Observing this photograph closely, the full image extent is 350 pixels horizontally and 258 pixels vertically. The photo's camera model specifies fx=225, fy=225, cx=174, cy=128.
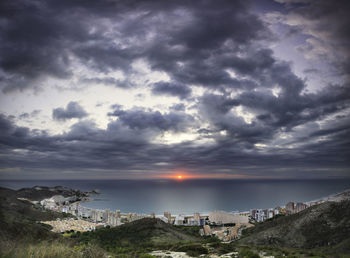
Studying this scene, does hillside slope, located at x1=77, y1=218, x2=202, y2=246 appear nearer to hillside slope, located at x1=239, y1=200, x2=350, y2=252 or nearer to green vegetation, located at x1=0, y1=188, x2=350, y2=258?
green vegetation, located at x1=0, y1=188, x2=350, y2=258

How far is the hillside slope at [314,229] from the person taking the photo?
20.8 m

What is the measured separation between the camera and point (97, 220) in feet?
203

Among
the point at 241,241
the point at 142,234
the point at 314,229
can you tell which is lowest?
the point at 142,234

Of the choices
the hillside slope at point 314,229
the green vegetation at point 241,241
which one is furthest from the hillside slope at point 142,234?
the hillside slope at point 314,229

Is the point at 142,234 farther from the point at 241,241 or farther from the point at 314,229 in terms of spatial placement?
the point at 314,229

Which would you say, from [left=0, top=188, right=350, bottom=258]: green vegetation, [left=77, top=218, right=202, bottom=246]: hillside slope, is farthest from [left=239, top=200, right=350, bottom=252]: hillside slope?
[left=77, top=218, right=202, bottom=246]: hillside slope

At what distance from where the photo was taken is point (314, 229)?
75.2 feet

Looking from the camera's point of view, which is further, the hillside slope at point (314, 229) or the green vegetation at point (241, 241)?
the hillside slope at point (314, 229)

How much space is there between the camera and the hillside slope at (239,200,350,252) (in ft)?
68.3

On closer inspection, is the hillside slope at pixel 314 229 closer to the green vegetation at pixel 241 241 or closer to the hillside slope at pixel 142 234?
the green vegetation at pixel 241 241

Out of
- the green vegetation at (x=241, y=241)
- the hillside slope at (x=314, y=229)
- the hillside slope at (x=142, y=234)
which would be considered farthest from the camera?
the hillside slope at (x=142, y=234)

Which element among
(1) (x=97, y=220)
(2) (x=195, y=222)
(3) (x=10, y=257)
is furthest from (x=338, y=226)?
(1) (x=97, y=220)

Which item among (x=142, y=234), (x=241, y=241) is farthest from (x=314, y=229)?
(x=142, y=234)

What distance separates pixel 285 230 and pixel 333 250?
789 centimetres
